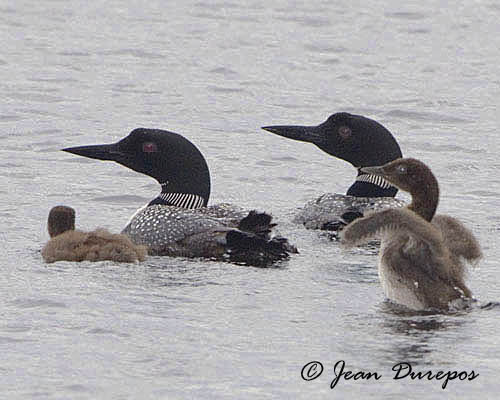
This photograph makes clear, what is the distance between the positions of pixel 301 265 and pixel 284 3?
14932 millimetres

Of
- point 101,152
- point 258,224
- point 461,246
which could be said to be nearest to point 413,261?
point 461,246

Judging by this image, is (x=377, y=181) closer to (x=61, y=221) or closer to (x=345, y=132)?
(x=345, y=132)

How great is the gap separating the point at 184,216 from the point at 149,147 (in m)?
0.90

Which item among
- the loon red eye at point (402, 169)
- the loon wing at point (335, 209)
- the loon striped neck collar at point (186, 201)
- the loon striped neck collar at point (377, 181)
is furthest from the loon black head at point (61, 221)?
the loon striped neck collar at point (377, 181)

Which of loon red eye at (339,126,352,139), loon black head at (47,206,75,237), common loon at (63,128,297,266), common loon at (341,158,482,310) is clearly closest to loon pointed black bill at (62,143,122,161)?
common loon at (63,128,297,266)

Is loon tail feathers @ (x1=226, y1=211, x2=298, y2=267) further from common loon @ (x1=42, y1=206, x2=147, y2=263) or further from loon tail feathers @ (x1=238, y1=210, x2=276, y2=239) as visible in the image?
common loon @ (x1=42, y1=206, x2=147, y2=263)

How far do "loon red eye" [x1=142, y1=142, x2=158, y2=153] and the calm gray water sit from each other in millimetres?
748

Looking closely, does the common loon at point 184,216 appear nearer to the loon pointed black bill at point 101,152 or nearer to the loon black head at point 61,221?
the loon pointed black bill at point 101,152

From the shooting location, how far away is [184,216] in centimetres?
976

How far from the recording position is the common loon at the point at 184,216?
9.30 meters

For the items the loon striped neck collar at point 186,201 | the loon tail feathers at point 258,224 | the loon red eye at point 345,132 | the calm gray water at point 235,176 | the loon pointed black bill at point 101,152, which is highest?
the loon red eye at point 345,132

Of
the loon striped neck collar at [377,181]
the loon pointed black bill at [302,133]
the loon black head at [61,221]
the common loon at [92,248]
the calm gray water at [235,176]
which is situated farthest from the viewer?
the loon pointed black bill at [302,133]

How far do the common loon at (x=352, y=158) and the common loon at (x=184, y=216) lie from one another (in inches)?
36.0

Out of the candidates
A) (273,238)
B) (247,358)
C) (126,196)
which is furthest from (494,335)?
(126,196)
